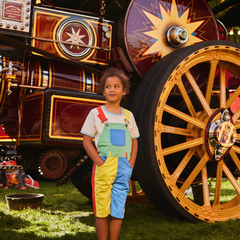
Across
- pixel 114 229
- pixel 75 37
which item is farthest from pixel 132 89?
pixel 114 229

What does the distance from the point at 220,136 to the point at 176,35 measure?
85 centimetres

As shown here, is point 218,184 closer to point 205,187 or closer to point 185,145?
point 205,187

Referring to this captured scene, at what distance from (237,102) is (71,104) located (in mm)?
1603

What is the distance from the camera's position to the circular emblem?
242 cm

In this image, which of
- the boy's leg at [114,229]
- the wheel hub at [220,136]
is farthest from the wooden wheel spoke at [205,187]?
the boy's leg at [114,229]

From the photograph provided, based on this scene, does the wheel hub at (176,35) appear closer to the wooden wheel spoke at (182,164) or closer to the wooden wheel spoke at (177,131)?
the wooden wheel spoke at (177,131)

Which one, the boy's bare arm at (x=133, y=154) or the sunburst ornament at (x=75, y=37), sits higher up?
the sunburst ornament at (x=75, y=37)

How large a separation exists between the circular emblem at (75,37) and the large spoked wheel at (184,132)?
1.67 ft

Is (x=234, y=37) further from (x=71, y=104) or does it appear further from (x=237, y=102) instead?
(x=71, y=104)

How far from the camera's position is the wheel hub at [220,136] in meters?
2.37

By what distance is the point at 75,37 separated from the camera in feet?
8.05

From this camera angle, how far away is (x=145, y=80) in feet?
7.65

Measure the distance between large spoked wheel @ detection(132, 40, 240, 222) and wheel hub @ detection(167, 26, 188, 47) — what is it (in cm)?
25

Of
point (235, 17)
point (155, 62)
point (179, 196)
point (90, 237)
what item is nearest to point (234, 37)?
point (235, 17)
